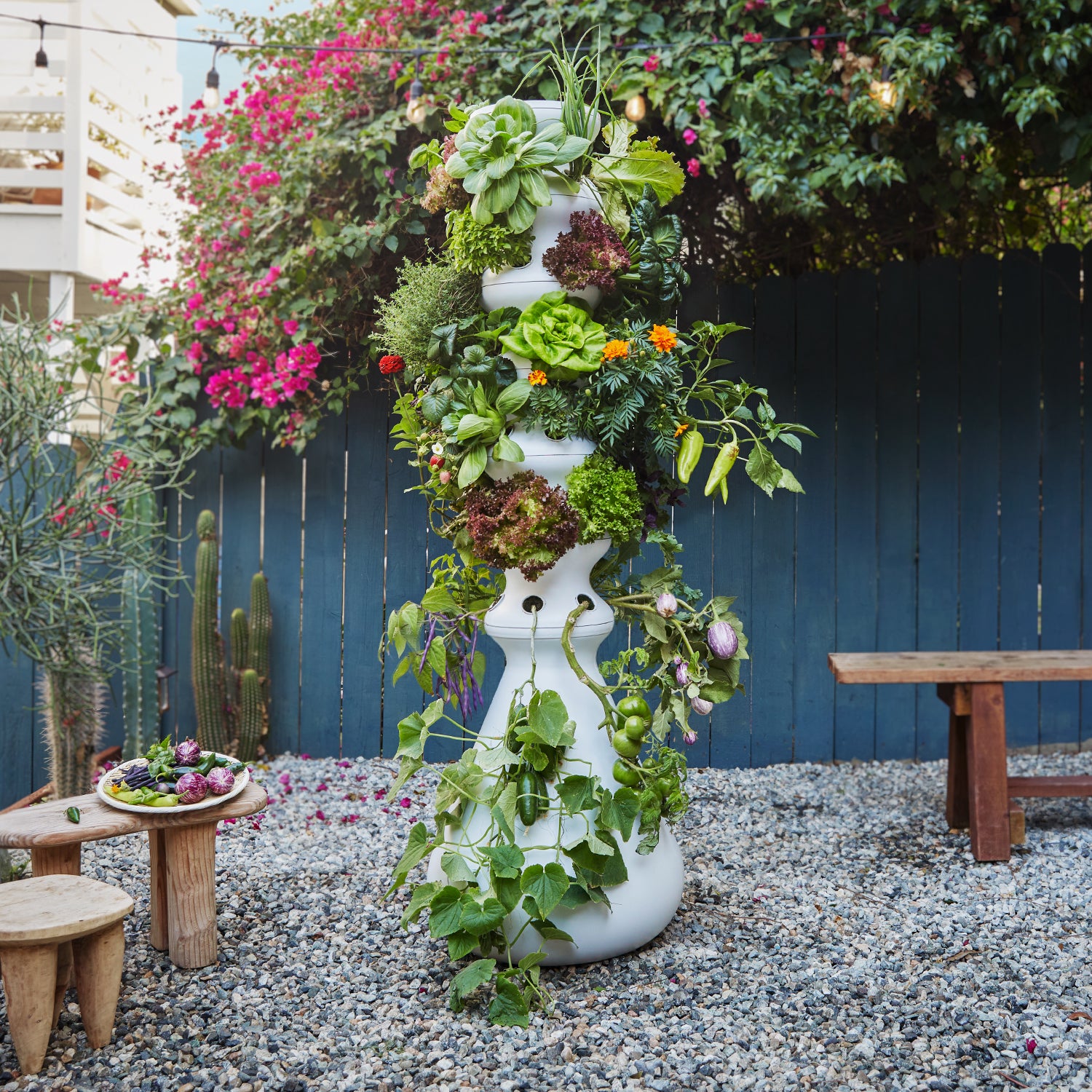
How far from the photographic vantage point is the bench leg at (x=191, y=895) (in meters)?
2.19

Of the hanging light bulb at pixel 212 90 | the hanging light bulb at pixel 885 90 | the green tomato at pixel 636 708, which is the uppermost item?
the hanging light bulb at pixel 212 90

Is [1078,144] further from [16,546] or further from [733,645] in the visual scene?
[16,546]

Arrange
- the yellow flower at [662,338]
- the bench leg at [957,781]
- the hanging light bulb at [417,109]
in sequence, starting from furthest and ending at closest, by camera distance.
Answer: the hanging light bulb at [417,109] → the bench leg at [957,781] → the yellow flower at [662,338]

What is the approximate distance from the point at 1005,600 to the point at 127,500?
11.7 feet

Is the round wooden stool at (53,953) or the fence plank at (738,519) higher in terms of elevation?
the fence plank at (738,519)

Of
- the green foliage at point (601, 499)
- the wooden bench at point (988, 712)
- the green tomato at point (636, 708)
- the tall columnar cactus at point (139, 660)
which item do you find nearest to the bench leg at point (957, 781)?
the wooden bench at point (988, 712)

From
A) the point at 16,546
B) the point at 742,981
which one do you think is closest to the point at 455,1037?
the point at 742,981

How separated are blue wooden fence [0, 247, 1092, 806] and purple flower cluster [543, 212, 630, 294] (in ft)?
5.69

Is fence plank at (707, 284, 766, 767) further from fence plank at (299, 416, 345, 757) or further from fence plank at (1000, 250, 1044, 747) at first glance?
fence plank at (299, 416, 345, 757)

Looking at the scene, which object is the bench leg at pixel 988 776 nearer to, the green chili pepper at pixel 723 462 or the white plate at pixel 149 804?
the green chili pepper at pixel 723 462

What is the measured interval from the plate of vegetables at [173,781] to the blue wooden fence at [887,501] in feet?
5.33

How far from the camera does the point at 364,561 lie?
3904 millimetres

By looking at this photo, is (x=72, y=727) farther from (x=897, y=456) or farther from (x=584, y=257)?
(x=897, y=456)

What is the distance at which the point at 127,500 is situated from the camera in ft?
12.0
